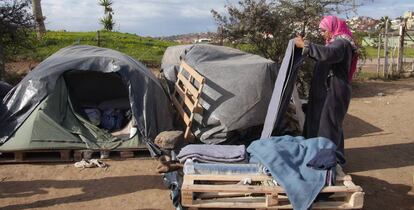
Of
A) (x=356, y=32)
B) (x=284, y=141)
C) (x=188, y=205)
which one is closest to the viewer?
(x=188, y=205)

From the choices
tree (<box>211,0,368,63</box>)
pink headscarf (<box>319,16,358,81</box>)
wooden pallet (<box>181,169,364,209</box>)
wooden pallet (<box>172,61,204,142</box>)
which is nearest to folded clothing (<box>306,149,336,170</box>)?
wooden pallet (<box>181,169,364,209</box>)

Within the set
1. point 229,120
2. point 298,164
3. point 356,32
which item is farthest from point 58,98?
point 356,32

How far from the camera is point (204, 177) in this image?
4461 mm

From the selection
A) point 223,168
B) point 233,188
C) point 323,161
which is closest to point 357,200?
point 323,161

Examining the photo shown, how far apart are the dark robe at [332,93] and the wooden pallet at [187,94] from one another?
1.65 m

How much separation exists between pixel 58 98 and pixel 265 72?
2.97 m

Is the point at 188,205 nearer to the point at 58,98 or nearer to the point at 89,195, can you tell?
the point at 89,195

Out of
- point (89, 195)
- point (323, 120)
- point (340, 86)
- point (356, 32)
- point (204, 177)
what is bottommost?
point (89, 195)

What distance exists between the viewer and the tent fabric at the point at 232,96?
6.38 m

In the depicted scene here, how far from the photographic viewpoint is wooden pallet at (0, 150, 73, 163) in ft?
20.0

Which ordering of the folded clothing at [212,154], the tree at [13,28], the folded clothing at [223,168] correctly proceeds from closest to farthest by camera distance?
1. the folded clothing at [223,168]
2. the folded clothing at [212,154]
3. the tree at [13,28]

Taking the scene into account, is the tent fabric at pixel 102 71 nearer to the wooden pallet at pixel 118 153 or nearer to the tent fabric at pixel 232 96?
the wooden pallet at pixel 118 153

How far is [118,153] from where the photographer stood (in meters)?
6.38

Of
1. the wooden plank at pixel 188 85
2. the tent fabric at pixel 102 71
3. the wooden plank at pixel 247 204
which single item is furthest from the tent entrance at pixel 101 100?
the wooden plank at pixel 247 204
